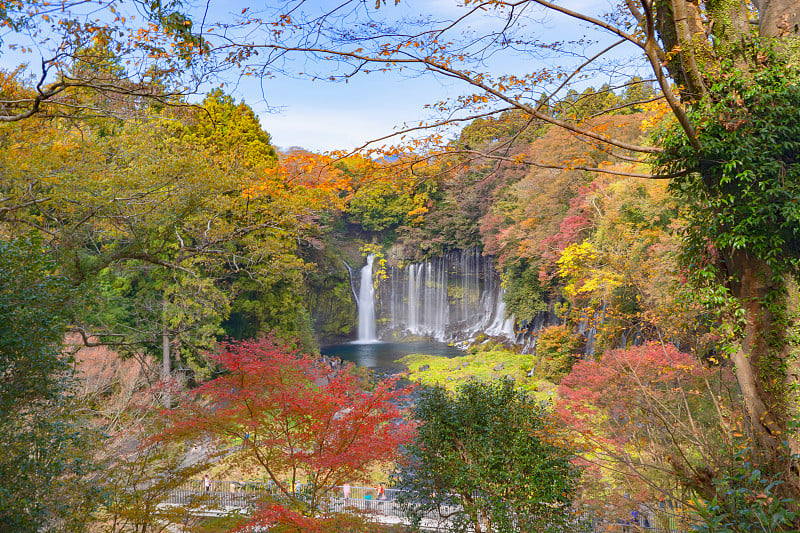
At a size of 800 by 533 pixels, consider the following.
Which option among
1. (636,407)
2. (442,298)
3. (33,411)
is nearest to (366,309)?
(442,298)

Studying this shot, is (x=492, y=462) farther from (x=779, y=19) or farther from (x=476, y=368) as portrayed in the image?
(x=476, y=368)

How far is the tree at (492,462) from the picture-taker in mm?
5324

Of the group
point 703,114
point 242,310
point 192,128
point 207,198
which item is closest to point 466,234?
point 242,310

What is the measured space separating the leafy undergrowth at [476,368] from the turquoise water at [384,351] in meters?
0.84

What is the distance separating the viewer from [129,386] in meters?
10.9

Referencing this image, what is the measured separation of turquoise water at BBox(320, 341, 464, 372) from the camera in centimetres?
2086

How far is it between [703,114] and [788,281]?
56.1 inches

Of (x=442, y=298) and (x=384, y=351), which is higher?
(x=442, y=298)

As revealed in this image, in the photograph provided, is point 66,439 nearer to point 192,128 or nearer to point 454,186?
point 192,128

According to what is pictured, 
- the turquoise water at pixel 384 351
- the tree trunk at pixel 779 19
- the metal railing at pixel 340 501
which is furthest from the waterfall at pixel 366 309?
the tree trunk at pixel 779 19

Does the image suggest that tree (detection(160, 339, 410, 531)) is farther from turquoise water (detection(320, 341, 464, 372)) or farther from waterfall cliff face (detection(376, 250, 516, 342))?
waterfall cliff face (detection(376, 250, 516, 342))

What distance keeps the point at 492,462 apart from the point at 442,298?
69.1 feet

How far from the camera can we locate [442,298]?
26422 millimetres

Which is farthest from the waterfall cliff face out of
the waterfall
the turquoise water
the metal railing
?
the metal railing
